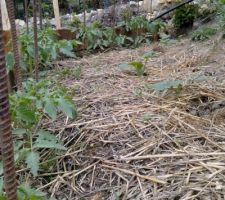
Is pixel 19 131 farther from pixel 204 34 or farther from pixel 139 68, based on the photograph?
pixel 204 34

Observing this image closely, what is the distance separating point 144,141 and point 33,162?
43cm

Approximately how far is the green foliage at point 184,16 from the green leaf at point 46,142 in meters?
3.28

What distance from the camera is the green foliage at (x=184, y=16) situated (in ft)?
14.5

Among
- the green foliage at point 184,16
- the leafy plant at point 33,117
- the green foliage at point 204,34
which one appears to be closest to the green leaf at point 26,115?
the leafy plant at point 33,117

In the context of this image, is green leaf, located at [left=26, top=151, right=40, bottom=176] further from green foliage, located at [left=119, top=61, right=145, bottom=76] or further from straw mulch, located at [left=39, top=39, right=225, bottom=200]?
green foliage, located at [left=119, top=61, right=145, bottom=76]

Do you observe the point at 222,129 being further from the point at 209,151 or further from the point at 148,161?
the point at 148,161

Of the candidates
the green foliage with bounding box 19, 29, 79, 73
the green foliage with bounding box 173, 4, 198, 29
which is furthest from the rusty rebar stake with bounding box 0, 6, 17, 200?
the green foliage with bounding box 173, 4, 198, 29

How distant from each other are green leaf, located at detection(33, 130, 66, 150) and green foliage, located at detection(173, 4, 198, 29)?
328 cm

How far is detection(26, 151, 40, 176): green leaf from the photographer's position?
1.31m

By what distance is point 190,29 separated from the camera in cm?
443

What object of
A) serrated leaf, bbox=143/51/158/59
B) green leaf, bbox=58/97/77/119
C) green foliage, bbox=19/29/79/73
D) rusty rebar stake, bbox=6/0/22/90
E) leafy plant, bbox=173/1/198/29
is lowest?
leafy plant, bbox=173/1/198/29

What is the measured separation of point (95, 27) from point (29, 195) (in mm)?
2941

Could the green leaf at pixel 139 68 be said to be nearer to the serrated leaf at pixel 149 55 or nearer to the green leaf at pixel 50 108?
the serrated leaf at pixel 149 55

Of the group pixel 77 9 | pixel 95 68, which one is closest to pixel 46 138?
pixel 95 68
